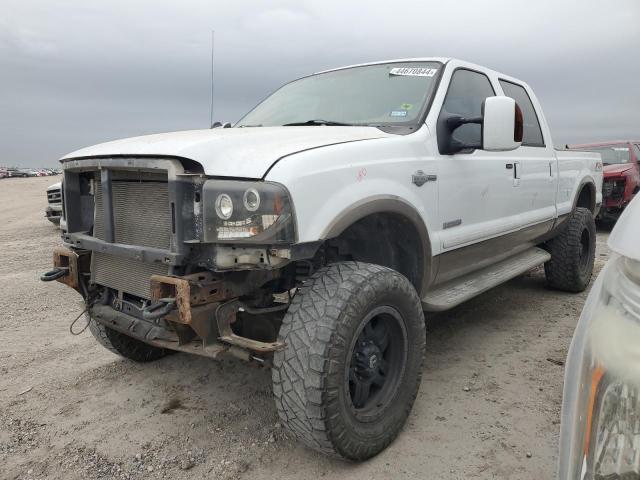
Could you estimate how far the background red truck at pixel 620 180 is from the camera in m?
9.55

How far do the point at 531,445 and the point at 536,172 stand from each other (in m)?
2.53

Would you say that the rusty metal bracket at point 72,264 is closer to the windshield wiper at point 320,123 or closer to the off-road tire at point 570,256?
the windshield wiper at point 320,123

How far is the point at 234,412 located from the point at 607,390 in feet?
7.58

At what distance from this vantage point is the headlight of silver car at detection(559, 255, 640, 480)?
37.1 inches

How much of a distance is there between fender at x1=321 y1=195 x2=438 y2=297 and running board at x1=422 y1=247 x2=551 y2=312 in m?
0.15

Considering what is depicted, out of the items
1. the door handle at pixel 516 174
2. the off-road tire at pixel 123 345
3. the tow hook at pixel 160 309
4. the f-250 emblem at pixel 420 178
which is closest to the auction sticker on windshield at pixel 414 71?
the f-250 emblem at pixel 420 178

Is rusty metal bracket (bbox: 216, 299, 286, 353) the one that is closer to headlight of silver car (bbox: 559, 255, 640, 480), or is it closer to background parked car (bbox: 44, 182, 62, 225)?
headlight of silver car (bbox: 559, 255, 640, 480)

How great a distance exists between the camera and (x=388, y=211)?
2627mm

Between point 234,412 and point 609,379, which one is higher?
point 609,379

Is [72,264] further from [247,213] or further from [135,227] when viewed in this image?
[247,213]

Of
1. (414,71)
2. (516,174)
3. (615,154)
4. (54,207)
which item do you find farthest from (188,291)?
(615,154)

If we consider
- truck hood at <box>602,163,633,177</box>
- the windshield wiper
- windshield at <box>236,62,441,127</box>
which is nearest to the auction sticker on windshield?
windshield at <box>236,62,441,127</box>

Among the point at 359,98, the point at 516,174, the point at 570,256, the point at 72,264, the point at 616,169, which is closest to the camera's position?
the point at 72,264

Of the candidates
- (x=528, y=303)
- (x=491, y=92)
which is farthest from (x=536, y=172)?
(x=528, y=303)
